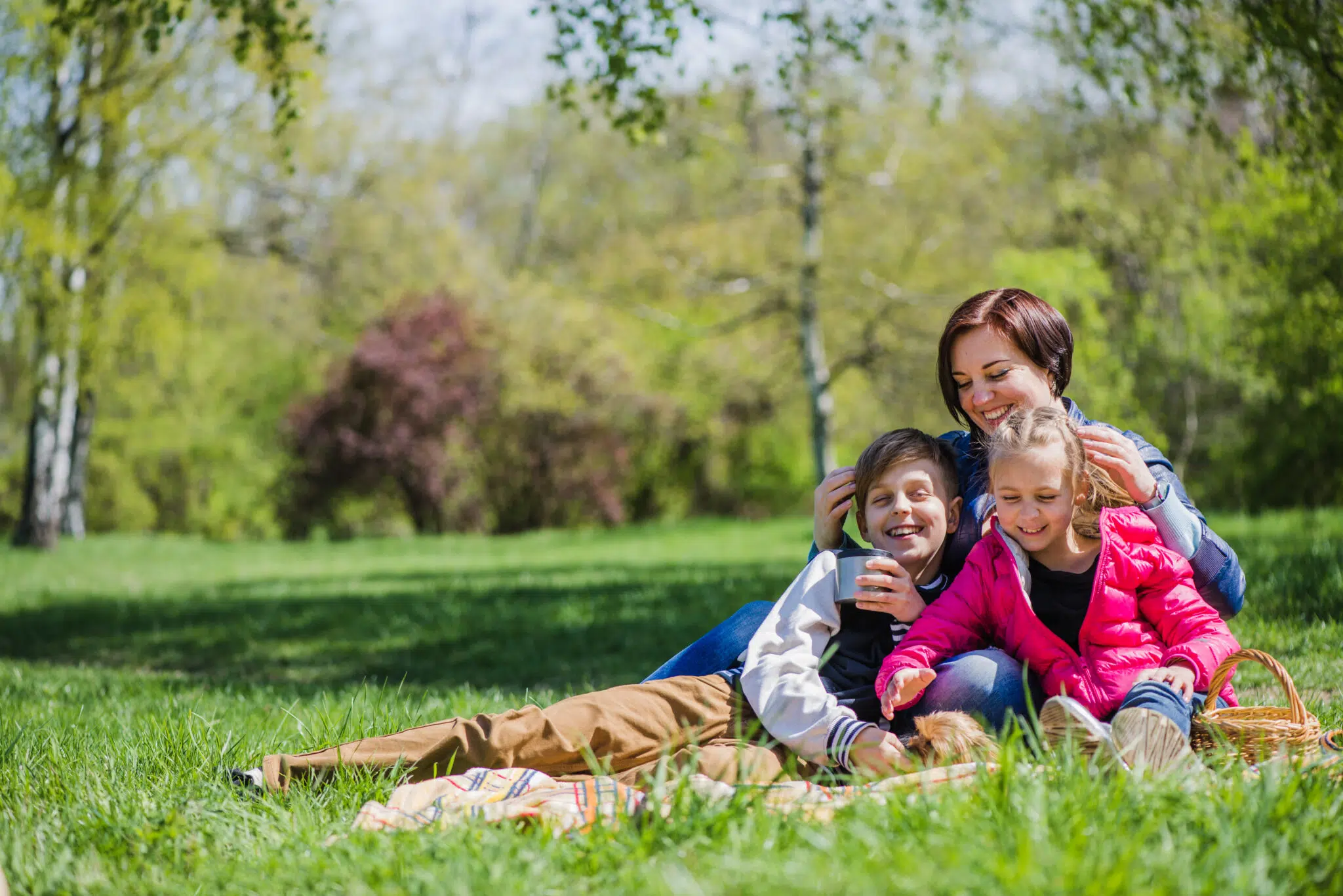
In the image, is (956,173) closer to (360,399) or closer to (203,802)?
(360,399)

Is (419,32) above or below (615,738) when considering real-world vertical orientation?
above

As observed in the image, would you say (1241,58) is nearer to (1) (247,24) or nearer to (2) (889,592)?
(2) (889,592)

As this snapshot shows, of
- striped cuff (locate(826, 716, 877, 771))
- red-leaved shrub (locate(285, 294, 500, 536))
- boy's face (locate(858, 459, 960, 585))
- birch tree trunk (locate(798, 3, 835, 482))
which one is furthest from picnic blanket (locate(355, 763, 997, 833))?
red-leaved shrub (locate(285, 294, 500, 536))

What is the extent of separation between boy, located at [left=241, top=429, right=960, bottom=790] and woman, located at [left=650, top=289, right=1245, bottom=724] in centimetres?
11

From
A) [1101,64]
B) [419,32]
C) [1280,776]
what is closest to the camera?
[1280,776]

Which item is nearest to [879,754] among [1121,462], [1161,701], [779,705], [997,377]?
[779,705]

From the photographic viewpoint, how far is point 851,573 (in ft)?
11.1

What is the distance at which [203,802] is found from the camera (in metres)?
2.80

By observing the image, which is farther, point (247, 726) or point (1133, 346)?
point (1133, 346)

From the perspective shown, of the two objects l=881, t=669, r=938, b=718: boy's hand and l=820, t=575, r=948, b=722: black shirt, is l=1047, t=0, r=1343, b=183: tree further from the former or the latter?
l=881, t=669, r=938, b=718: boy's hand

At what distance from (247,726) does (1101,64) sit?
789cm

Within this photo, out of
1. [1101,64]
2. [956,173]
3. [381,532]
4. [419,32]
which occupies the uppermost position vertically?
[419,32]

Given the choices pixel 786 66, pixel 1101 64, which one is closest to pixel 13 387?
pixel 786 66

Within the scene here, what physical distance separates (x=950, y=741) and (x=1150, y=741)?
1.57 ft
